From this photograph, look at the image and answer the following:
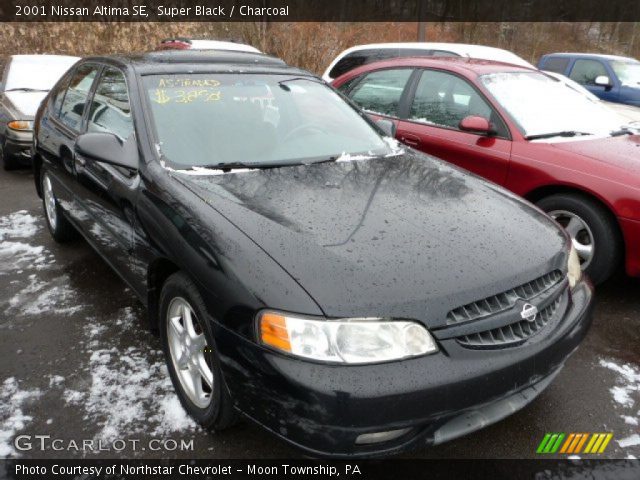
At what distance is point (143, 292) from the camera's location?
2.60m

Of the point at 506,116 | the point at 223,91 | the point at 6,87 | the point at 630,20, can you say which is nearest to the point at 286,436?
the point at 223,91

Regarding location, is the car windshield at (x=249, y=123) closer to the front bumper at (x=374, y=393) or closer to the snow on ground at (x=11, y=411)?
the front bumper at (x=374, y=393)

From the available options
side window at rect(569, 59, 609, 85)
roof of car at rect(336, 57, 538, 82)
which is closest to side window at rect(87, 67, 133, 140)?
roof of car at rect(336, 57, 538, 82)

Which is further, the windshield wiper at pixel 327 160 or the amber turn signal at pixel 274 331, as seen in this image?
the windshield wiper at pixel 327 160

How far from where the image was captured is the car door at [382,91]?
4.69 meters

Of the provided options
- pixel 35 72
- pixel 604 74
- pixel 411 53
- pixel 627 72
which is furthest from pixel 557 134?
pixel 627 72

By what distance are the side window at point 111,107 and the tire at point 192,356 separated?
40.4 inches

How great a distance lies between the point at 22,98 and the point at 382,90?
4924mm

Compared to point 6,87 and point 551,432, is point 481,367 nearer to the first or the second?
point 551,432

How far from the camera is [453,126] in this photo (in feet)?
14.0

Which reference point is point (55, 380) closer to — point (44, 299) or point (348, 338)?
point (44, 299)

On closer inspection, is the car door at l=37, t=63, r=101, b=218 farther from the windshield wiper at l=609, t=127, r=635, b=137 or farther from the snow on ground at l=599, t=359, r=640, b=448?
the windshield wiper at l=609, t=127, r=635, b=137

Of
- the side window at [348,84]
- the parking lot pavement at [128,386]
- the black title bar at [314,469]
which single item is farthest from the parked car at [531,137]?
the black title bar at [314,469]

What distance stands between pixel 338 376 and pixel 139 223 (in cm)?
137
